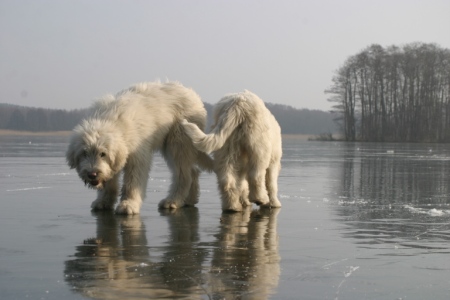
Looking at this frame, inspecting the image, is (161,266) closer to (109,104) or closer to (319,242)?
(319,242)

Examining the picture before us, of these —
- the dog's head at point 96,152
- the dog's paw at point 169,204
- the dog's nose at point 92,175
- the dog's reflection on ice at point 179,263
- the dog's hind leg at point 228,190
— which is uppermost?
the dog's head at point 96,152

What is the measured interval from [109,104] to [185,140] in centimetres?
111

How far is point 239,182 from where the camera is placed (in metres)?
9.70

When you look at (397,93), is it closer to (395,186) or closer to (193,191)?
(395,186)

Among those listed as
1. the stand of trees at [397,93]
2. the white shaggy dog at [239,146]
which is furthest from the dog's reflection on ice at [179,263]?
the stand of trees at [397,93]

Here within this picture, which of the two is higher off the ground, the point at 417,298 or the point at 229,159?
the point at 229,159

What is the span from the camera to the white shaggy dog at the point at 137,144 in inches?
350

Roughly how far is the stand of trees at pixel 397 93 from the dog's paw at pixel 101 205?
77.4 metres

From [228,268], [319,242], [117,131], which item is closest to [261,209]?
[117,131]

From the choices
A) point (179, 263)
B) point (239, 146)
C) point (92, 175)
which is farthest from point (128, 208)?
point (179, 263)

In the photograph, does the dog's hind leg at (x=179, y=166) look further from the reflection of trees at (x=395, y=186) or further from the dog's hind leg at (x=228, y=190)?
the reflection of trees at (x=395, y=186)

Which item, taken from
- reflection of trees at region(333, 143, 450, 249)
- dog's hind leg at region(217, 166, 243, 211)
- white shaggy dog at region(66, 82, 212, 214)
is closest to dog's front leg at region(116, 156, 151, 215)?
white shaggy dog at region(66, 82, 212, 214)

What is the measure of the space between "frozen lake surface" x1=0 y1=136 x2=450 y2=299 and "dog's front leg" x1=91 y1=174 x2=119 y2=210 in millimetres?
244

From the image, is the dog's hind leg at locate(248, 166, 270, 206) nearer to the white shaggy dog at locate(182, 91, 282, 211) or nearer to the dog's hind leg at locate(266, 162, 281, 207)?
the white shaggy dog at locate(182, 91, 282, 211)
